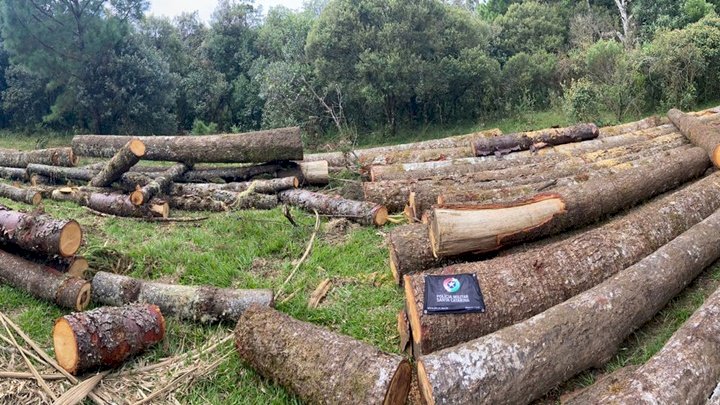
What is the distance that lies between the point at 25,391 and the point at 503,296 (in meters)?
3.03

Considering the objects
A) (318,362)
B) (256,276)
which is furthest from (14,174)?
(318,362)

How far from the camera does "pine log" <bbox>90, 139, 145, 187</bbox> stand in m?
7.62

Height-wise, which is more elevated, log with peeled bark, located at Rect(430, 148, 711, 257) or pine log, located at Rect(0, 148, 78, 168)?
pine log, located at Rect(0, 148, 78, 168)

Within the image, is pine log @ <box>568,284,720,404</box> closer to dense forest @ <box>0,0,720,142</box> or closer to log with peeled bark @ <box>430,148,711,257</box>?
log with peeled bark @ <box>430,148,711,257</box>

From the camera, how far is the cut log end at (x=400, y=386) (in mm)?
2947

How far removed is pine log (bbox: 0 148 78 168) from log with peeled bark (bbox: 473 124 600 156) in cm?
678

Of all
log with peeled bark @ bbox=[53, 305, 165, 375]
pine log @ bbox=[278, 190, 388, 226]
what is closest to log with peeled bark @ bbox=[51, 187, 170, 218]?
pine log @ bbox=[278, 190, 388, 226]

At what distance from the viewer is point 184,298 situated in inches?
168

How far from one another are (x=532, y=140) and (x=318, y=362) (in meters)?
6.37

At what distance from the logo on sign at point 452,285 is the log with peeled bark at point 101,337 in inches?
78.9

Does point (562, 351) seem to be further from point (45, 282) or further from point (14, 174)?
point (14, 174)

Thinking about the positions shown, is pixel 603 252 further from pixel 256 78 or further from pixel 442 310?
pixel 256 78

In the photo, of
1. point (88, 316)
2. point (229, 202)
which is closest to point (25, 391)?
point (88, 316)

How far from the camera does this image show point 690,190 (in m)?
5.26
